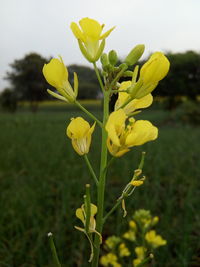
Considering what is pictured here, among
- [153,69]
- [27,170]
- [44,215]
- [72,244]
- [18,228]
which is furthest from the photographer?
[27,170]

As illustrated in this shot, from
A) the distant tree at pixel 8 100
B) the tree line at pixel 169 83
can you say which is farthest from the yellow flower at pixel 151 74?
the distant tree at pixel 8 100

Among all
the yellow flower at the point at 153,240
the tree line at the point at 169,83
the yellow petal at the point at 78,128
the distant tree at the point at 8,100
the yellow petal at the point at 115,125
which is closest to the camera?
the yellow petal at the point at 115,125

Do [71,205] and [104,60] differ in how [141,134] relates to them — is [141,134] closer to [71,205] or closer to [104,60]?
[104,60]

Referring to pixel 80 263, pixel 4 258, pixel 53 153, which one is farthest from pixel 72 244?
pixel 53 153

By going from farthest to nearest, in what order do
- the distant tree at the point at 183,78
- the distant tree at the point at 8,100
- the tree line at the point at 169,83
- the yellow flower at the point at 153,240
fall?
the distant tree at the point at 8,100 < the distant tree at the point at 183,78 < the tree line at the point at 169,83 < the yellow flower at the point at 153,240

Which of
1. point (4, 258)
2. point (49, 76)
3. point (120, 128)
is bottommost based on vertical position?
point (4, 258)

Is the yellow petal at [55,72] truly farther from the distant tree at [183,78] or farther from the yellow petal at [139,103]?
the distant tree at [183,78]

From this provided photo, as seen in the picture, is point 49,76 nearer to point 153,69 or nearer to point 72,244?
point 153,69
